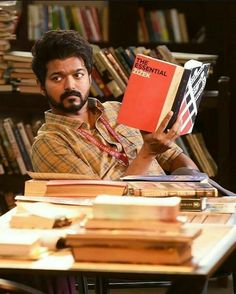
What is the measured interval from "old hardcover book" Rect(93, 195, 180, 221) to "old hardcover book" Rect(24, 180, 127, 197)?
1.98 feet

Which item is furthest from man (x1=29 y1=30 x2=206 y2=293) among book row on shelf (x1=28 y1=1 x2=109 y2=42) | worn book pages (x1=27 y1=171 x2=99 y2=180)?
book row on shelf (x1=28 y1=1 x2=109 y2=42)

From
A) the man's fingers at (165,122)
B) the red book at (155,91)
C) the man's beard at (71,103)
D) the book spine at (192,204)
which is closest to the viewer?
the book spine at (192,204)

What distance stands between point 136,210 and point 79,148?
119 cm

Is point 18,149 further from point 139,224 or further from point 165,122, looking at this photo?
point 139,224

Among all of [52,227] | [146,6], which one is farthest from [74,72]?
[146,6]

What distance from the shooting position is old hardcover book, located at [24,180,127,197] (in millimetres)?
2857

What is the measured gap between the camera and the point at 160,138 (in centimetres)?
322

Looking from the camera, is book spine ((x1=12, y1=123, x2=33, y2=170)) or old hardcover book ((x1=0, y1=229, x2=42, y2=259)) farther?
book spine ((x1=12, y1=123, x2=33, y2=170))

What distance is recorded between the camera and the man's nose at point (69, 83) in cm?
341

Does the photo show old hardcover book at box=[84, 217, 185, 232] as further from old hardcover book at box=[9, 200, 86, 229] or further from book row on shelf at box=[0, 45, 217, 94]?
book row on shelf at box=[0, 45, 217, 94]

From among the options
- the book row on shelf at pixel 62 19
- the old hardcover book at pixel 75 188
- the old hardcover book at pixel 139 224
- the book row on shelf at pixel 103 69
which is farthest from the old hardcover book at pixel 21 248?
the book row on shelf at pixel 62 19

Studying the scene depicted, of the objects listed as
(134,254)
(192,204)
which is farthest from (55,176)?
(134,254)

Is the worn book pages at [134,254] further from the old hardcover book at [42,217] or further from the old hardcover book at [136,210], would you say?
the old hardcover book at [42,217]

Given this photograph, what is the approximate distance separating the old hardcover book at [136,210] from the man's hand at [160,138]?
0.98 metres
